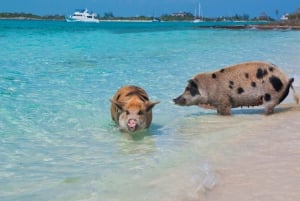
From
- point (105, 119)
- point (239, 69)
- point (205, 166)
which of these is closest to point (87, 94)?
point (105, 119)

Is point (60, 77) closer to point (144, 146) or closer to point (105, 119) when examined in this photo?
A: point (105, 119)

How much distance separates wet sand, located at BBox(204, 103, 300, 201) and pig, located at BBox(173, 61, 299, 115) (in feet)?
3.54

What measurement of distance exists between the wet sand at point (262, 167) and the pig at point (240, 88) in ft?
3.54

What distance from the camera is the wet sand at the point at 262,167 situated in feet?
14.7

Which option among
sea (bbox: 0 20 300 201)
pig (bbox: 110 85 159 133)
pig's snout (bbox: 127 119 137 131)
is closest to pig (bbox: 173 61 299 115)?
sea (bbox: 0 20 300 201)

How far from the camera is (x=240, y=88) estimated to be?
8.88 m

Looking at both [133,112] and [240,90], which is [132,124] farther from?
[240,90]

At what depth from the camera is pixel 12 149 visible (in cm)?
658

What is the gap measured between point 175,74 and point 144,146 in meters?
9.15

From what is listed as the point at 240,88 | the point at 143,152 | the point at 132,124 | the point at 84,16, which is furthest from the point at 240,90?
the point at 84,16

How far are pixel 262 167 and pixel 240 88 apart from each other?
3659mm

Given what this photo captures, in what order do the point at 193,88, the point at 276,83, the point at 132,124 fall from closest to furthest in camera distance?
the point at 132,124 < the point at 276,83 < the point at 193,88

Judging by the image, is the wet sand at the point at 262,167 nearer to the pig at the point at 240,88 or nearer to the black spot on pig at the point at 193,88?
the pig at the point at 240,88

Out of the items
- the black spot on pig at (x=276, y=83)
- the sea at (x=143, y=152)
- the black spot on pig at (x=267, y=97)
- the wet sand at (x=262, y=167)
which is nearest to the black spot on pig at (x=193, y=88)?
the sea at (x=143, y=152)
